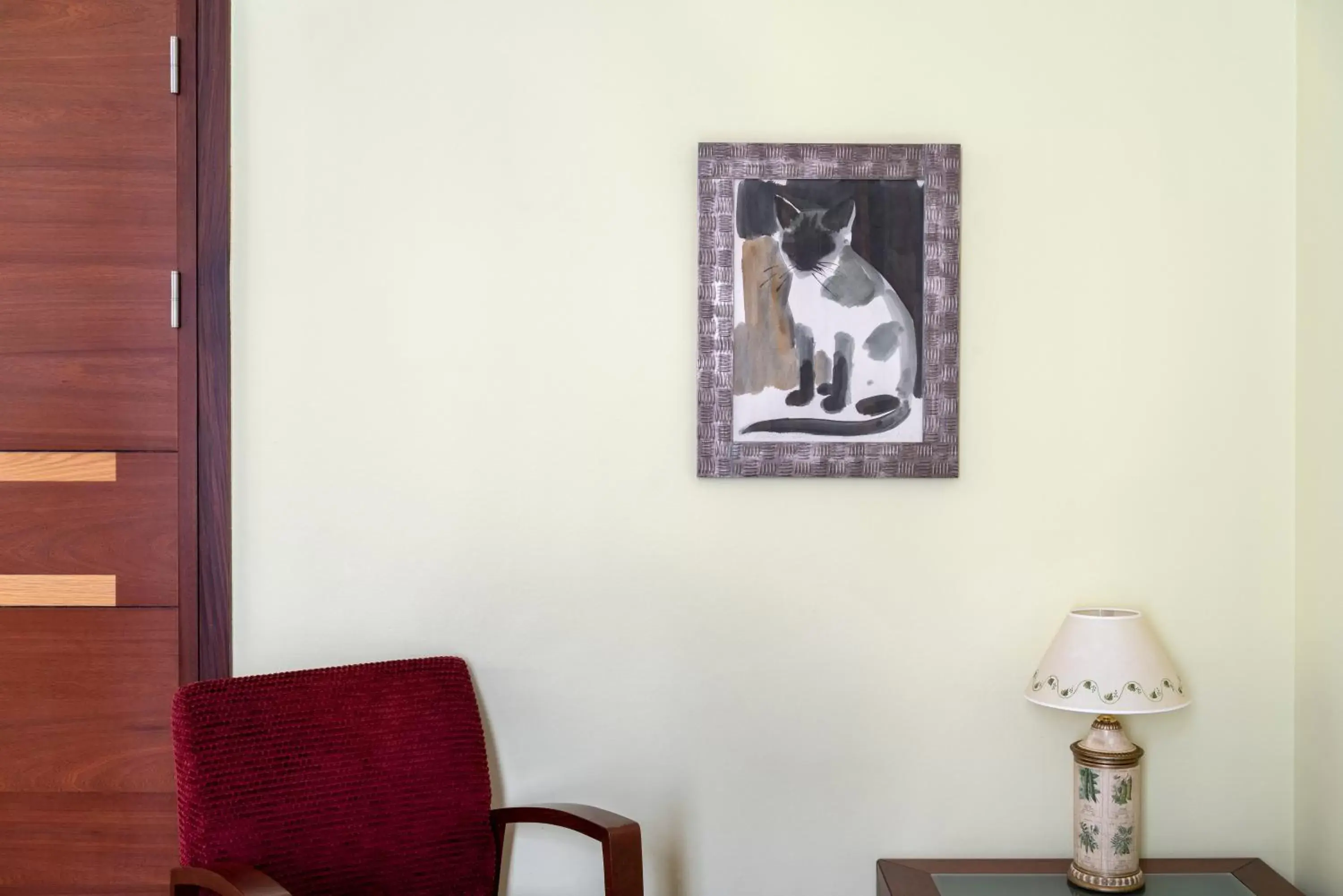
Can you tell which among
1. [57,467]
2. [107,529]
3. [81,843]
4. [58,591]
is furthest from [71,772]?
[57,467]

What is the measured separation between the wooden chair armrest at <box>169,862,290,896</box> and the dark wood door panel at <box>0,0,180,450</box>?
835 millimetres

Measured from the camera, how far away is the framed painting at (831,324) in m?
2.06

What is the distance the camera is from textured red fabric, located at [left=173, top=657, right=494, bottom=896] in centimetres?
170

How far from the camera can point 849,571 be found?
6.86 feet

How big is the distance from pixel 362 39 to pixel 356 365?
2.10 feet

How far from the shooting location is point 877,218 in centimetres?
207

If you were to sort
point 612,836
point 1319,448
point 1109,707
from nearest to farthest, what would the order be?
point 612,836 → point 1109,707 → point 1319,448

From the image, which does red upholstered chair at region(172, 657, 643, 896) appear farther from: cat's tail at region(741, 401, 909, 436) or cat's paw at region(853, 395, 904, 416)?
cat's paw at region(853, 395, 904, 416)

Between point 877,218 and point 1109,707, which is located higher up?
point 877,218

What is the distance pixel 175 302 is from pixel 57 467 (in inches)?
15.6

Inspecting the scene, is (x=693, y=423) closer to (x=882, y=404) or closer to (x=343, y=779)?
(x=882, y=404)

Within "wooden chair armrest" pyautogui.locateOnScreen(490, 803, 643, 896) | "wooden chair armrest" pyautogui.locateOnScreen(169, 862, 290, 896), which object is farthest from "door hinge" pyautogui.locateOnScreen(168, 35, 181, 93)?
"wooden chair armrest" pyautogui.locateOnScreen(490, 803, 643, 896)

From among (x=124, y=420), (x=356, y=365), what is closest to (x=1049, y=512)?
(x=356, y=365)

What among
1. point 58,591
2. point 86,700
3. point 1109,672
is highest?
point 58,591
